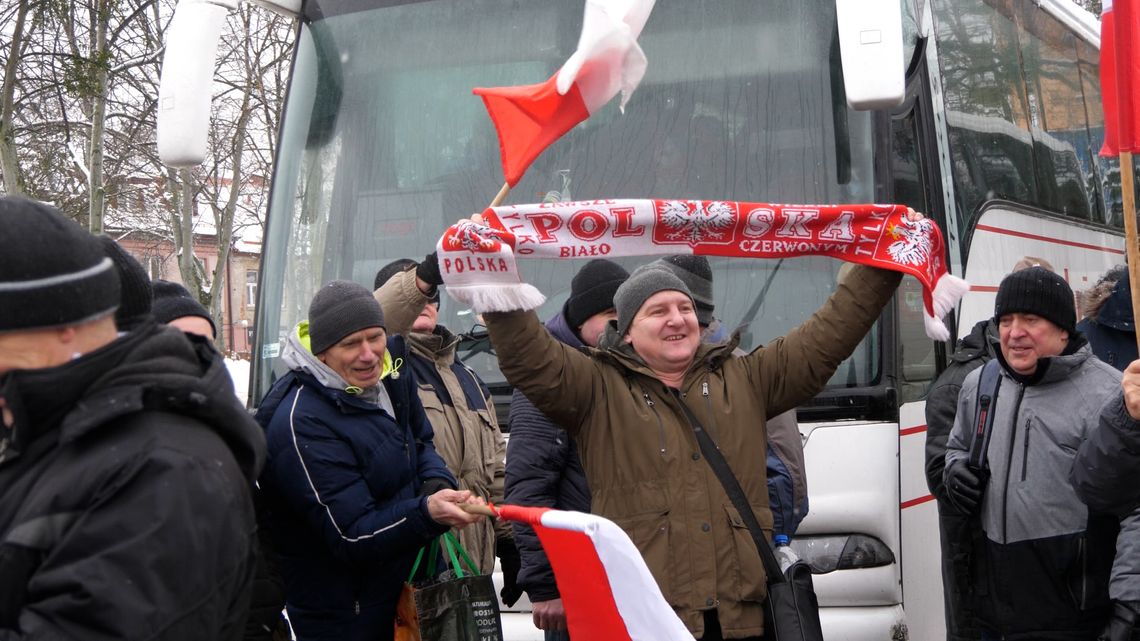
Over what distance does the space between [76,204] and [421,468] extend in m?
19.4

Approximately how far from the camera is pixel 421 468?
3.80m

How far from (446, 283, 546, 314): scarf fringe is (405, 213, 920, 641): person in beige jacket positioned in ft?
0.20

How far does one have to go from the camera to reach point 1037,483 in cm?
418

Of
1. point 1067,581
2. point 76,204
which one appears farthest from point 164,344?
point 76,204

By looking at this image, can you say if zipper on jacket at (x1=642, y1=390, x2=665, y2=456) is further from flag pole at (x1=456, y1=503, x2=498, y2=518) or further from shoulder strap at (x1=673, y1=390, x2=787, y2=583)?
flag pole at (x1=456, y1=503, x2=498, y2=518)

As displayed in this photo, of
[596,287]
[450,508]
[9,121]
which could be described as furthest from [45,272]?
[9,121]

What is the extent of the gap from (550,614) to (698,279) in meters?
1.28

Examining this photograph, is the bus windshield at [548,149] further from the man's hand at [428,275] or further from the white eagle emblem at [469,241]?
the white eagle emblem at [469,241]

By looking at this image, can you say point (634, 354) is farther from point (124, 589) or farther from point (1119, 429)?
point (124, 589)

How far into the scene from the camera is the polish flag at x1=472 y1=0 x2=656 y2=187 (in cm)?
374

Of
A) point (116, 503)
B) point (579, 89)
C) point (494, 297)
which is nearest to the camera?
point (116, 503)

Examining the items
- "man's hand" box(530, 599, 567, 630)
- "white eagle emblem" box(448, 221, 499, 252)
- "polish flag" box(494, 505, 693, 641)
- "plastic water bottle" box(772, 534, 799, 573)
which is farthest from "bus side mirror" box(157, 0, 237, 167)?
"plastic water bottle" box(772, 534, 799, 573)

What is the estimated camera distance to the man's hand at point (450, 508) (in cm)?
337

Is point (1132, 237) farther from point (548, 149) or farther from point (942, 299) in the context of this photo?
point (548, 149)
